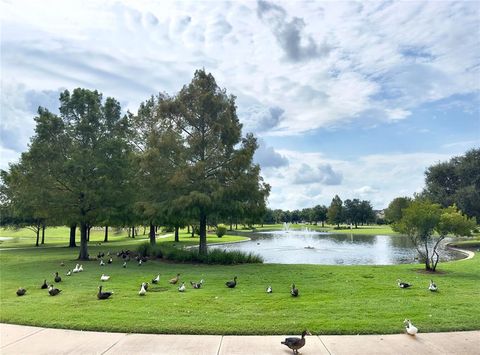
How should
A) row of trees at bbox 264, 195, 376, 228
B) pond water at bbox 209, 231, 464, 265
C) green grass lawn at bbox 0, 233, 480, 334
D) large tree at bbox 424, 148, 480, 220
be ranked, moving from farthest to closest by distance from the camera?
1. row of trees at bbox 264, 195, 376, 228
2. large tree at bbox 424, 148, 480, 220
3. pond water at bbox 209, 231, 464, 265
4. green grass lawn at bbox 0, 233, 480, 334

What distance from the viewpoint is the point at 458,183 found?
5525cm

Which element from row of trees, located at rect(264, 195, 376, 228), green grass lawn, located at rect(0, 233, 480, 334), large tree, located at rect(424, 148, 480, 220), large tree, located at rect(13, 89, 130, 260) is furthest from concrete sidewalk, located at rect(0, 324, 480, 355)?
row of trees, located at rect(264, 195, 376, 228)

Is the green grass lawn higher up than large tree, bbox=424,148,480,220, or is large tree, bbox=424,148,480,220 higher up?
large tree, bbox=424,148,480,220

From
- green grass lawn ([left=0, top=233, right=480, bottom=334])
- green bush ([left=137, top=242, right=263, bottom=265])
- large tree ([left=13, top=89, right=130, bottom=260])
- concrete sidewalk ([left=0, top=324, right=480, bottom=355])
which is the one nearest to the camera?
concrete sidewalk ([left=0, top=324, right=480, bottom=355])

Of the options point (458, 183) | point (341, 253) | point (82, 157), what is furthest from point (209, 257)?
point (458, 183)

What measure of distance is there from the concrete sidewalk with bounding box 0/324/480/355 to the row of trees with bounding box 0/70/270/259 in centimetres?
1472

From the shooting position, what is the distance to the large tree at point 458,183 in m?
47.9

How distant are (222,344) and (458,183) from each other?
57.3m

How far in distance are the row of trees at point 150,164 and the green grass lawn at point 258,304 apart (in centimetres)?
724

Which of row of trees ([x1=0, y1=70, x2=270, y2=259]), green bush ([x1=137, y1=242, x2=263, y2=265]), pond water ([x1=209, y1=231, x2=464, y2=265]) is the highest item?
row of trees ([x1=0, y1=70, x2=270, y2=259])

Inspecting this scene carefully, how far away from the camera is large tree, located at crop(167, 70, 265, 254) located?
23.4 metres

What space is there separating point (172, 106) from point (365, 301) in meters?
17.9

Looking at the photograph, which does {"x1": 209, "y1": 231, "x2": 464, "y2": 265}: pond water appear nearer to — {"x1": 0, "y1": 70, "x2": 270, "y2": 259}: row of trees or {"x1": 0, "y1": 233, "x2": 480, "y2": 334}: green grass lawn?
{"x1": 0, "y1": 70, "x2": 270, "y2": 259}: row of trees

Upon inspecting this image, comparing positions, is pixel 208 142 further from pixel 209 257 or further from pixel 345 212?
pixel 345 212
